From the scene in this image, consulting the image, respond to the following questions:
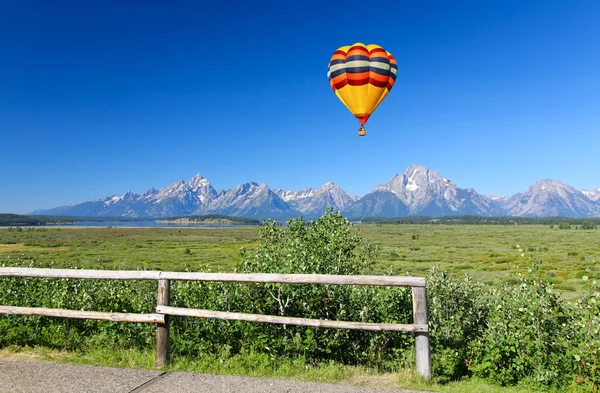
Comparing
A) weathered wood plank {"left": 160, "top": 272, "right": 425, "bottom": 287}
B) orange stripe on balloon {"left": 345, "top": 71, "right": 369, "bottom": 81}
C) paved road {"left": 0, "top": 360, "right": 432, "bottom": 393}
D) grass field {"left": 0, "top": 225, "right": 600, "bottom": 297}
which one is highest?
orange stripe on balloon {"left": 345, "top": 71, "right": 369, "bottom": 81}

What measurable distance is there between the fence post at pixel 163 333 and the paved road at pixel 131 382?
307mm

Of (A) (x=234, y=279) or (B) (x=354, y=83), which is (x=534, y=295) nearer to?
(A) (x=234, y=279)

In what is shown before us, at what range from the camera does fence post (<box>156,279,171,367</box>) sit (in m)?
6.77

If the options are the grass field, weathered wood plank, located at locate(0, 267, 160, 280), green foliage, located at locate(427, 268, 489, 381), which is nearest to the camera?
weathered wood plank, located at locate(0, 267, 160, 280)

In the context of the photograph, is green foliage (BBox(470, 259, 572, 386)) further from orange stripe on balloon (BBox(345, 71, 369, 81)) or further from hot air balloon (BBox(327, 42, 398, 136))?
orange stripe on balloon (BBox(345, 71, 369, 81))

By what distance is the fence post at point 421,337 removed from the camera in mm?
6301

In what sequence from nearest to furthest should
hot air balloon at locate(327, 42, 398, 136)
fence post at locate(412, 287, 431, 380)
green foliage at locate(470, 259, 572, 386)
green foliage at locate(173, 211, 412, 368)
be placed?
fence post at locate(412, 287, 431, 380) → green foliage at locate(470, 259, 572, 386) → green foliage at locate(173, 211, 412, 368) → hot air balloon at locate(327, 42, 398, 136)

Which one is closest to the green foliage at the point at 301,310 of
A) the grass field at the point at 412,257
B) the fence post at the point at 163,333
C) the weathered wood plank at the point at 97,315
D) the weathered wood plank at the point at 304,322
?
the fence post at the point at 163,333

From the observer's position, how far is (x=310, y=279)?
654 cm

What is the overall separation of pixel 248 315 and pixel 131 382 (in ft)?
5.99

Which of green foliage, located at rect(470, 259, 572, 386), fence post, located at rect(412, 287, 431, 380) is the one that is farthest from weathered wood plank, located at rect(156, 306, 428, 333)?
green foliage, located at rect(470, 259, 572, 386)

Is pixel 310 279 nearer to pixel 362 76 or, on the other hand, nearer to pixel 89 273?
pixel 89 273

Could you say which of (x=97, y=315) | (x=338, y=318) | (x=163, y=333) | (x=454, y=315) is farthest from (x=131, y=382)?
(x=454, y=315)

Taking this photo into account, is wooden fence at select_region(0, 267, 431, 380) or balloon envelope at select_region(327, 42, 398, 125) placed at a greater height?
balloon envelope at select_region(327, 42, 398, 125)
